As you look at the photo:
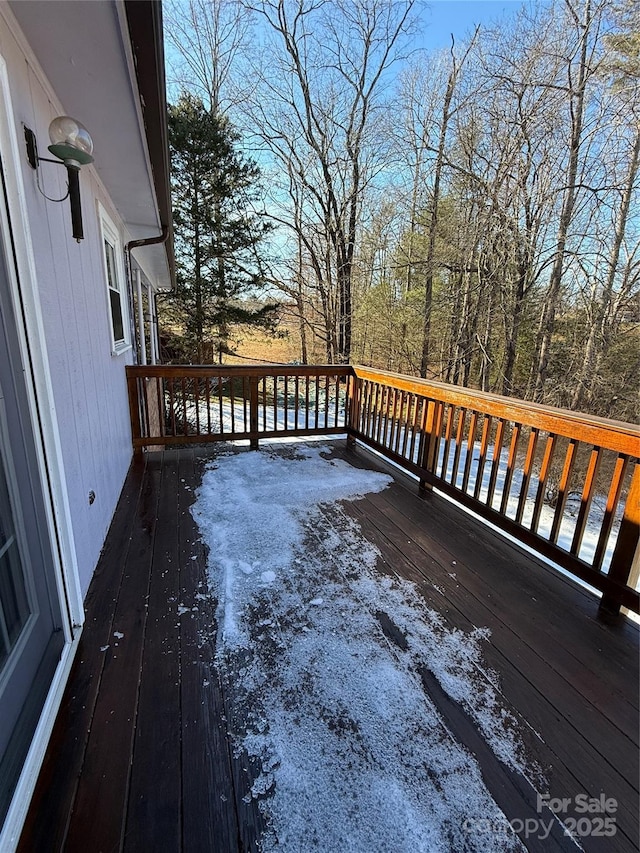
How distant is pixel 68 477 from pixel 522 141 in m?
9.94

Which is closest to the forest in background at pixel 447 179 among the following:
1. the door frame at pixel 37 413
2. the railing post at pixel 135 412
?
the railing post at pixel 135 412

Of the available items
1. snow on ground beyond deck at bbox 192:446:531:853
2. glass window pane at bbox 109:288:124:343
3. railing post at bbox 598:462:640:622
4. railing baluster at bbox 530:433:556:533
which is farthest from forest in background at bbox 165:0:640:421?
snow on ground beyond deck at bbox 192:446:531:853

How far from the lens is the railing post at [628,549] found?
5.82 ft

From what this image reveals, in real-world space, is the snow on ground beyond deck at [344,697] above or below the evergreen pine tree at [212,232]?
below

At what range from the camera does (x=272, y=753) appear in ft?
4.00

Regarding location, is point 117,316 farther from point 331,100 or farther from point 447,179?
point 331,100

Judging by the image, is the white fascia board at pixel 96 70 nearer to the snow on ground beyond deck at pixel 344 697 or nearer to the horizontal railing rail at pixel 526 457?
the snow on ground beyond deck at pixel 344 697

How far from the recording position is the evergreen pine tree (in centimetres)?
1061

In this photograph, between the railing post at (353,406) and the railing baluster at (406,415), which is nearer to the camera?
the railing baluster at (406,415)

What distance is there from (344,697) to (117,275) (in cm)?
410

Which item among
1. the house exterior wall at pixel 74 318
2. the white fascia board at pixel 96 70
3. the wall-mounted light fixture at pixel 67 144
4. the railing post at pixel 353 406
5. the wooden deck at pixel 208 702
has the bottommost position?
the wooden deck at pixel 208 702

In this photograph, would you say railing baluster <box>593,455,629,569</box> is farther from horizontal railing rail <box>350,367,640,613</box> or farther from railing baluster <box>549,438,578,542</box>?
railing baluster <box>549,438,578,542</box>

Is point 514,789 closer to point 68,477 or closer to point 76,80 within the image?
point 68,477

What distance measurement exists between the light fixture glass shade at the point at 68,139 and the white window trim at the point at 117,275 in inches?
61.5
